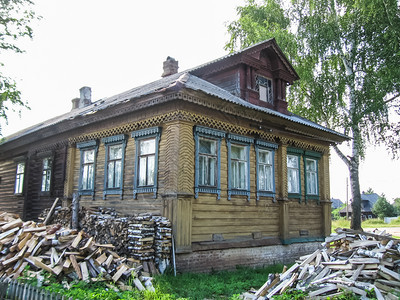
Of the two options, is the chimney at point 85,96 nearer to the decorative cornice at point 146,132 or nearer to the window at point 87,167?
the window at point 87,167

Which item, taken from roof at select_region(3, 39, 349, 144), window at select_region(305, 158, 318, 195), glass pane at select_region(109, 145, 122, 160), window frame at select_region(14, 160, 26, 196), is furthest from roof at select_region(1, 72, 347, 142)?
window frame at select_region(14, 160, 26, 196)

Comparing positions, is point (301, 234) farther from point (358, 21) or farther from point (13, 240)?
point (358, 21)

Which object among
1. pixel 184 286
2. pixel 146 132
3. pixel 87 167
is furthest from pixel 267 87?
pixel 184 286

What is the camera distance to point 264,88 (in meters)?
15.7

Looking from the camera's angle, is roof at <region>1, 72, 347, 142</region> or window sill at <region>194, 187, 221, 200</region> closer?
roof at <region>1, 72, 347, 142</region>

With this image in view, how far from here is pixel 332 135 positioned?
52.7 feet

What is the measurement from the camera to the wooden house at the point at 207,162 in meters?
10.5

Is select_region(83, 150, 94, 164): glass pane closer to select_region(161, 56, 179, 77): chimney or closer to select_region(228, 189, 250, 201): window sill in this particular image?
select_region(161, 56, 179, 77): chimney

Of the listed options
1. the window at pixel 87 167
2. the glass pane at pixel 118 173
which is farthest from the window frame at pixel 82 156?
the glass pane at pixel 118 173

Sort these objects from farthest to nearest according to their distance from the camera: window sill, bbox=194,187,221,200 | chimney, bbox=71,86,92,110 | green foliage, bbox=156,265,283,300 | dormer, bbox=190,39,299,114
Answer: chimney, bbox=71,86,92,110 → dormer, bbox=190,39,299,114 → window sill, bbox=194,187,221,200 → green foliage, bbox=156,265,283,300

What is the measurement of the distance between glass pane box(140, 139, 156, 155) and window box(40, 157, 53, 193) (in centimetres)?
611

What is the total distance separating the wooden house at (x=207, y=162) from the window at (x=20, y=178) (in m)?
0.30

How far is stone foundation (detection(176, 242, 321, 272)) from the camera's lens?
10203 mm

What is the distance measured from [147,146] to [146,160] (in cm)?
44
